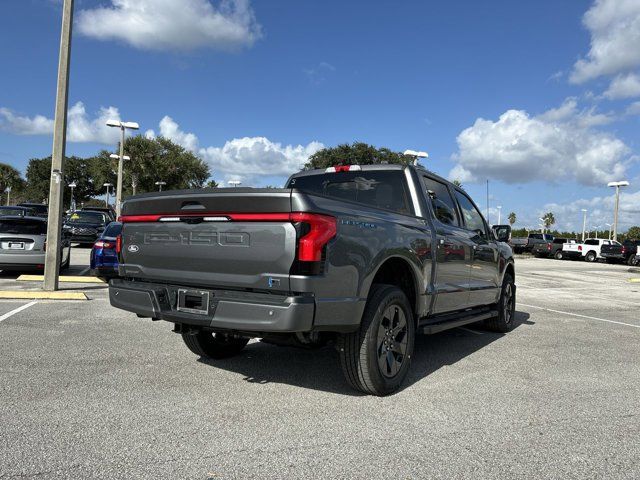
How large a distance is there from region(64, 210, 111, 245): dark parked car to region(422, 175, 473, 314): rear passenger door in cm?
1849

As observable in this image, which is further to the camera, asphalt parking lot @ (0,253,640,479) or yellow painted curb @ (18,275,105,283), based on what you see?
yellow painted curb @ (18,275,105,283)

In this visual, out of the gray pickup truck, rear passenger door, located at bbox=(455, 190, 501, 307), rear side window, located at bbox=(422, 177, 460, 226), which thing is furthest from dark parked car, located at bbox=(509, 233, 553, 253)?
the gray pickup truck

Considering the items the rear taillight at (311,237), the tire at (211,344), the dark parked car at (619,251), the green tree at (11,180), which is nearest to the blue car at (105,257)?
the tire at (211,344)

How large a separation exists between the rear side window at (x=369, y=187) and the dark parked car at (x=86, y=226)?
1795 cm

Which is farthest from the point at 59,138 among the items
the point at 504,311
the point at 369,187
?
the point at 504,311

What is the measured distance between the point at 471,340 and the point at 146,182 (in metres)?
47.0

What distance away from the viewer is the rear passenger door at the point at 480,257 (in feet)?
20.0

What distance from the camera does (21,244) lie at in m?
11.3

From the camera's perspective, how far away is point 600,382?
480 cm

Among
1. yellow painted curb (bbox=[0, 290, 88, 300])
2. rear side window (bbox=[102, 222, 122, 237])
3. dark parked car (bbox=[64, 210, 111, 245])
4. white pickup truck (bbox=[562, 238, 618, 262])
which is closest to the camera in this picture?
yellow painted curb (bbox=[0, 290, 88, 300])

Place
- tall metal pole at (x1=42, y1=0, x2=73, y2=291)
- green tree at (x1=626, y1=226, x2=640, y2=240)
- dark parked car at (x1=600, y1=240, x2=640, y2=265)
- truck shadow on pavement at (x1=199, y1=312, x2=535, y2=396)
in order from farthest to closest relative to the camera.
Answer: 1. green tree at (x1=626, y1=226, x2=640, y2=240)
2. dark parked car at (x1=600, y1=240, x2=640, y2=265)
3. tall metal pole at (x1=42, y1=0, x2=73, y2=291)
4. truck shadow on pavement at (x1=199, y1=312, x2=535, y2=396)

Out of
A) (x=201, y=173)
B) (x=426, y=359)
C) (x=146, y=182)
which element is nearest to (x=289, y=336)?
(x=426, y=359)

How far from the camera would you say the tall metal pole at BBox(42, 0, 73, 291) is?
31.9ft

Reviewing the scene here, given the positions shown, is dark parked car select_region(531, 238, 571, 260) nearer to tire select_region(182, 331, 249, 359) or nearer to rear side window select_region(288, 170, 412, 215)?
rear side window select_region(288, 170, 412, 215)
